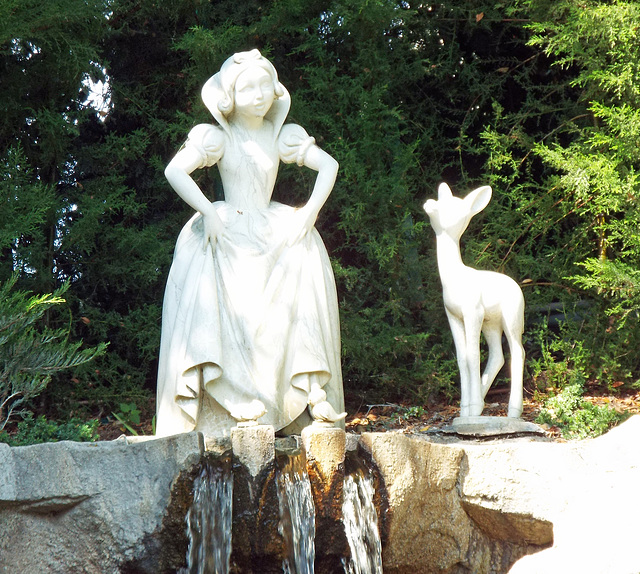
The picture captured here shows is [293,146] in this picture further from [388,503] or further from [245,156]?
[388,503]

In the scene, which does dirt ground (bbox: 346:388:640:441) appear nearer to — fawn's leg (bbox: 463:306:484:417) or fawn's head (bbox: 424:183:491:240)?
fawn's leg (bbox: 463:306:484:417)

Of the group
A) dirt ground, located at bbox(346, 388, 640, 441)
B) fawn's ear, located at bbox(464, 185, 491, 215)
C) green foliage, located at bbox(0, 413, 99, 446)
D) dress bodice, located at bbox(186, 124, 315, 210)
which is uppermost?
dress bodice, located at bbox(186, 124, 315, 210)

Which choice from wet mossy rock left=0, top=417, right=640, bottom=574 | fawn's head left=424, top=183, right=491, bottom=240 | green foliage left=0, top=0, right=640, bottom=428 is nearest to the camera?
wet mossy rock left=0, top=417, right=640, bottom=574

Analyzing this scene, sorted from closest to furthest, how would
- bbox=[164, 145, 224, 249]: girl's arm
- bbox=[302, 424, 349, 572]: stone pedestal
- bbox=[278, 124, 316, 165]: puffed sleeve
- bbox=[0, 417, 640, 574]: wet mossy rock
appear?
bbox=[0, 417, 640, 574]: wet mossy rock, bbox=[302, 424, 349, 572]: stone pedestal, bbox=[164, 145, 224, 249]: girl's arm, bbox=[278, 124, 316, 165]: puffed sleeve

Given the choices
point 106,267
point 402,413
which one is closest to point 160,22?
point 106,267

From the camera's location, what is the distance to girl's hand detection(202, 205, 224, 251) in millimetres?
4293

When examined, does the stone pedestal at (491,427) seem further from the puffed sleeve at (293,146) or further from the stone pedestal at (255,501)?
the puffed sleeve at (293,146)

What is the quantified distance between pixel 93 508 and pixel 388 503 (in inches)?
43.3

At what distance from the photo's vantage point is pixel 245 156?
14.9ft

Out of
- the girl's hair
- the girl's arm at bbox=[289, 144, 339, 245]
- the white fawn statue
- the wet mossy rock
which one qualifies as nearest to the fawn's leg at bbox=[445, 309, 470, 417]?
the white fawn statue

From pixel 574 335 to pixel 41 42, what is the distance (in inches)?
156

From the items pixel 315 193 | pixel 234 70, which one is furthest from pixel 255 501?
pixel 234 70

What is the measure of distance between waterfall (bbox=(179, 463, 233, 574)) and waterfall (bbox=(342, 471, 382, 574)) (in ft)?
1.45

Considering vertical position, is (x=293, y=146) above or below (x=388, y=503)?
above
